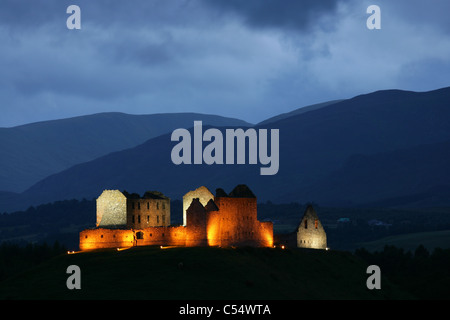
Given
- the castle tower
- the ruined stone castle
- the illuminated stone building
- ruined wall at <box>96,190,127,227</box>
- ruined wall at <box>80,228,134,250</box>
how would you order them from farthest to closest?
the castle tower, ruined wall at <box>96,190,127,227</box>, ruined wall at <box>80,228,134,250</box>, the ruined stone castle, the illuminated stone building

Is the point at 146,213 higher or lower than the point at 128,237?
higher

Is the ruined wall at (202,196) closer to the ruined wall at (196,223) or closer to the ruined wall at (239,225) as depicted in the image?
the ruined wall at (239,225)

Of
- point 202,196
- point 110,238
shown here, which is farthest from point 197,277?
point 202,196

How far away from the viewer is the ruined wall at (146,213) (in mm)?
142625

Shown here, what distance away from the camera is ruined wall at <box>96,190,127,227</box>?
466 feet

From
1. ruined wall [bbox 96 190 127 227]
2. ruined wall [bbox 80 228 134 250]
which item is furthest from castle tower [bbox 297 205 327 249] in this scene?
ruined wall [bbox 80 228 134 250]

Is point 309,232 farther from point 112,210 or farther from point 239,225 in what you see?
point 112,210

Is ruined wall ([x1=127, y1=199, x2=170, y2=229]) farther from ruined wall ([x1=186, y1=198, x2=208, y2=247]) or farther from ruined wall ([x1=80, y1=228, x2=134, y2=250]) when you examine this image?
Answer: ruined wall ([x1=186, y1=198, x2=208, y2=247])

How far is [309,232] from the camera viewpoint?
154 metres

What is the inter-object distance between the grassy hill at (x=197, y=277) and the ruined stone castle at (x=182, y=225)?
4.72 metres

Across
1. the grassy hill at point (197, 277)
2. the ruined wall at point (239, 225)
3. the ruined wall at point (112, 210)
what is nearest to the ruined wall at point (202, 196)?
the ruined wall at point (239, 225)

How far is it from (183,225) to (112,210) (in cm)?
1301
